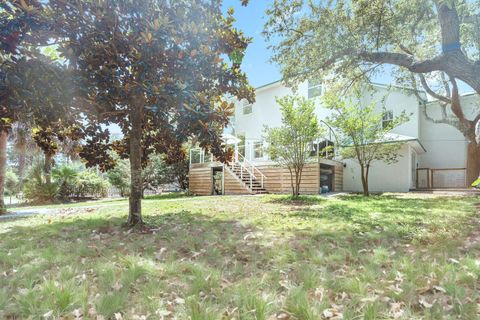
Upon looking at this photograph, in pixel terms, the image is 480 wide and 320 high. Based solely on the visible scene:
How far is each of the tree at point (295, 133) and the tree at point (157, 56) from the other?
603 centimetres

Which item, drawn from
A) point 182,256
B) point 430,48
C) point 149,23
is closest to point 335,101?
point 430,48

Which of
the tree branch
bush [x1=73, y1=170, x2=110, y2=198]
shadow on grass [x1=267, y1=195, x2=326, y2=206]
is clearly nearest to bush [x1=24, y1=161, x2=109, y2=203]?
bush [x1=73, y1=170, x2=110, y2=198]

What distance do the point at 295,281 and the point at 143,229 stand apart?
3.49m

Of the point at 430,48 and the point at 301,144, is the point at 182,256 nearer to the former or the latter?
the point at 301,144

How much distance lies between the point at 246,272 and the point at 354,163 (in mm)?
16776

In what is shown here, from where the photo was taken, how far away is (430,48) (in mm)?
12250

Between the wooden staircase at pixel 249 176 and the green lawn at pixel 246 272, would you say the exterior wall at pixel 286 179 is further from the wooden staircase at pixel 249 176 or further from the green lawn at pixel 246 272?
the green lawn at pixel 246 272

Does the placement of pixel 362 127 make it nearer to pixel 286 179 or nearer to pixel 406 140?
pixel 406 140

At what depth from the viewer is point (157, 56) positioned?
4.82 meters

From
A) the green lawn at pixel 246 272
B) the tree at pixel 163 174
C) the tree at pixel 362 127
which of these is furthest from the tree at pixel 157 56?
the tree at pixel 163 174

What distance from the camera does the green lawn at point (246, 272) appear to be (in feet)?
8.45

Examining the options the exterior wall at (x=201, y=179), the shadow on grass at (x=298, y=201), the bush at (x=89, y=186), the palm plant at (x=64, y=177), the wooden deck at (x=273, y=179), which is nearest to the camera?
the shadow on grass at (x=298, y=201)

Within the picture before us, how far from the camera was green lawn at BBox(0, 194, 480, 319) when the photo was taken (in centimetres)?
257

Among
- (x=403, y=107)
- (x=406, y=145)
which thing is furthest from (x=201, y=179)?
(x=403, y=107)
